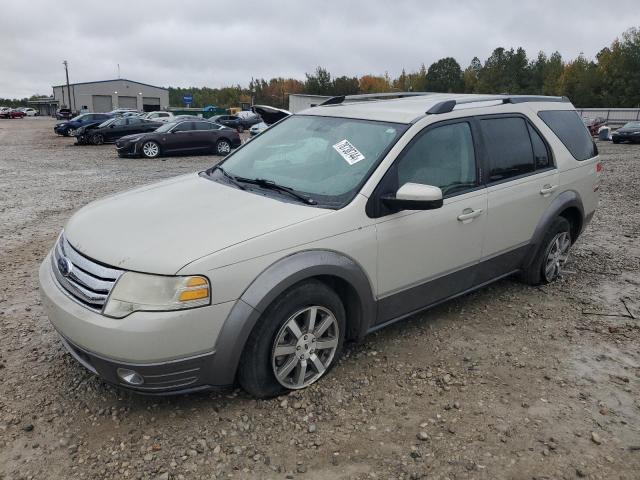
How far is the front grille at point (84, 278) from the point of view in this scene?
269cm

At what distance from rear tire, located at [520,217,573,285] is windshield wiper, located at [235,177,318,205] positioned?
2528 mm

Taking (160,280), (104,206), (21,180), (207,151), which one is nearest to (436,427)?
(160,280)

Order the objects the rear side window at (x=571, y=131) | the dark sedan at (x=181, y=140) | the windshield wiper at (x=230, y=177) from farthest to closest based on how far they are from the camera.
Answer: the dark sedan at (x=181, y=140), the rear side window at (x=571, y=131), the windshield wiper at (x=230, y=177)

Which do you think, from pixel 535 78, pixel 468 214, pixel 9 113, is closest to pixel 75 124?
pixel 468 214

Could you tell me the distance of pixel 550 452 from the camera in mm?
2729

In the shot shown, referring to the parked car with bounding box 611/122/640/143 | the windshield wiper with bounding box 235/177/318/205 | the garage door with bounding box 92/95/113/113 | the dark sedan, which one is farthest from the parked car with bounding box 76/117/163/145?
the garage door with bounding box 92/95/113/113

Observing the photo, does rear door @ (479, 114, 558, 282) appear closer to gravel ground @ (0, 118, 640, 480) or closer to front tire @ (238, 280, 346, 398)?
gravel ground @ (0, 118, 640, 480)

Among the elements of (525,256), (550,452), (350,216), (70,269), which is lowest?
(550,452)

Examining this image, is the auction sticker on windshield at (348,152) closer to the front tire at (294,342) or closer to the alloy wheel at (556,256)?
the front tire at (294,342)

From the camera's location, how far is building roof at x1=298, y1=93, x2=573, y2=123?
3.72 metres

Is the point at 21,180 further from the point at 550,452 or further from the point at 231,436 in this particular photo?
the point at 550,452

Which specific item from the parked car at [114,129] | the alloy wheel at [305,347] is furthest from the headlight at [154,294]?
the parked car at [114,129]

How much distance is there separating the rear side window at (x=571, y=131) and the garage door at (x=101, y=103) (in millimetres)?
85261

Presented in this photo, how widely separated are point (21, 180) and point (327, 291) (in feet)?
37.9
